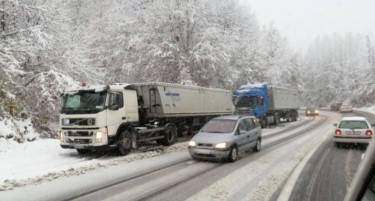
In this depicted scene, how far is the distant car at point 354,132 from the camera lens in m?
16.8

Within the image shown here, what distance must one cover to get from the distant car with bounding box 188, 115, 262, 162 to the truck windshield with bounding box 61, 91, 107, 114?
385 cm

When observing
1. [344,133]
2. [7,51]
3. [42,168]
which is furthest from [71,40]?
[344,133]

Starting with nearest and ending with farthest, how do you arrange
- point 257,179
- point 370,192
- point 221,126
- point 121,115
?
point 370,192 → point 257,179 → point 221,126 → point 121,115

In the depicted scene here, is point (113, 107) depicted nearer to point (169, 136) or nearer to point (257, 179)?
point (169, 136)

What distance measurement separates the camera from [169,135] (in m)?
19.0

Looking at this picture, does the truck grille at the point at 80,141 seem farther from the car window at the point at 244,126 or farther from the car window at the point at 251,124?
the car window at the point at 251,124

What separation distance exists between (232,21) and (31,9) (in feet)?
70.9

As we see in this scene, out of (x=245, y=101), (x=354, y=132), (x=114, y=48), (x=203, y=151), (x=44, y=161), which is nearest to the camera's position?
(x=203, y=151)

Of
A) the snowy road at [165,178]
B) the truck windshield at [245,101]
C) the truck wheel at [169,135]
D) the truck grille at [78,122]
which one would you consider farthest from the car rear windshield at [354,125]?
the truck windshield at [245,101]

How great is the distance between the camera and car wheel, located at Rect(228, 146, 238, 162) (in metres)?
13.5

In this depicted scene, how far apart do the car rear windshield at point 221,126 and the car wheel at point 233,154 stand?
74cm

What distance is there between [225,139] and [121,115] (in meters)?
4.56

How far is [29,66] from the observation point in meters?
22.3

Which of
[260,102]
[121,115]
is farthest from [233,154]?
[260,102]
